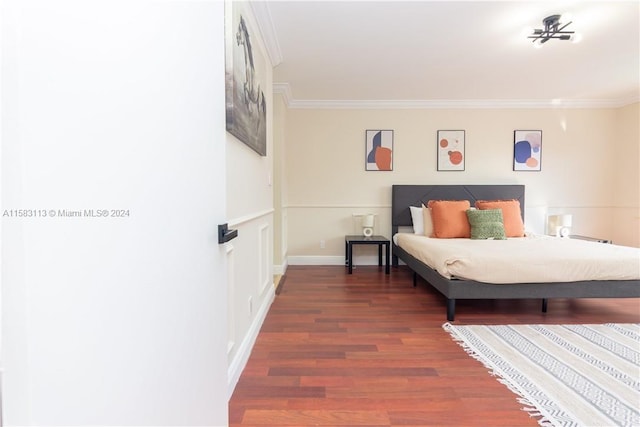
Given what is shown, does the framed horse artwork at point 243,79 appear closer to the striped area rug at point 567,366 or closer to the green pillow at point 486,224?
the striped area rug at point 567,366

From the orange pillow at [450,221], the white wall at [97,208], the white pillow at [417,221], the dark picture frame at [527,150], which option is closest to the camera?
the white wall at [97,208]

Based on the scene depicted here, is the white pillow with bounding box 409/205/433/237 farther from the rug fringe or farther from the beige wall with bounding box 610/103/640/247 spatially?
the beige wall with bounding box 610/103/640/247

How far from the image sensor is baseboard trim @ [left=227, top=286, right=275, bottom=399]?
1.67m

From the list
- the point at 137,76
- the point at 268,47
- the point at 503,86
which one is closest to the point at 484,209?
the point at 503,86

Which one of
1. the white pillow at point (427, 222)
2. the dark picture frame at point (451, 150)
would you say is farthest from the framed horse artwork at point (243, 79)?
the dark picture frame at point (451, 150)

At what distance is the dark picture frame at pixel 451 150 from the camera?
15.7 ft

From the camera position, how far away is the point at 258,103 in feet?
7.82

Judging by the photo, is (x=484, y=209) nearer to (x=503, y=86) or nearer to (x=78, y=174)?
(x=503, y=86)

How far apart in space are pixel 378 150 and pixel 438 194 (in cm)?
109

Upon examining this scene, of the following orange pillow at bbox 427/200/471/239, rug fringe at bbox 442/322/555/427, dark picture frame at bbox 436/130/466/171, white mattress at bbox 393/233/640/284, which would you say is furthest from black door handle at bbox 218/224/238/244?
dark picture frame at bbox 436/130/466/171

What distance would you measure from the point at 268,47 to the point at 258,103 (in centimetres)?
83

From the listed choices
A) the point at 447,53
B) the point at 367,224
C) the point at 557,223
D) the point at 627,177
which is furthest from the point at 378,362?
the point at 627,177

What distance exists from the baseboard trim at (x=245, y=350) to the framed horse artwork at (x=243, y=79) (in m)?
1.22

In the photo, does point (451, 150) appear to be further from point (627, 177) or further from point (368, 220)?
point (627, 177)
